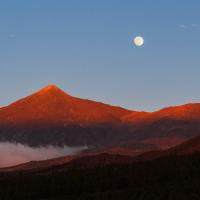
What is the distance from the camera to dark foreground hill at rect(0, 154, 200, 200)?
155ft

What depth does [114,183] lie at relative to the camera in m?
57.4

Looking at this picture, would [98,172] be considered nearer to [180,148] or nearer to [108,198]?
[108,198]

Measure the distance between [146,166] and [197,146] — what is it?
4351 cm

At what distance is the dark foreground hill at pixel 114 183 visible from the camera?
155 ft

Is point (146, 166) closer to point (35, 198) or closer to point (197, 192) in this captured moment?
point (35, 198)

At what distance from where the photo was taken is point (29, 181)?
6188 centimetres

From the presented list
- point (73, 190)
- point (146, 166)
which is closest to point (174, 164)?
point (146, 166)

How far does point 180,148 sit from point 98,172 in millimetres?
53573

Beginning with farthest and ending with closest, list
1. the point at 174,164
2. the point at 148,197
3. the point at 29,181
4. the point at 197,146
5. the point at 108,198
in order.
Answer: the point at 197,146 → the point at 174,164 → the point at 29,181 → the point at 108,198 → the point at 148,197

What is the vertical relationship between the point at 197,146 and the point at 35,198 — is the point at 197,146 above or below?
above

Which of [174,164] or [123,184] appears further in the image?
[174,164]

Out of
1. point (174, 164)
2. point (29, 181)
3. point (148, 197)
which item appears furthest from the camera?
point (174, 164)

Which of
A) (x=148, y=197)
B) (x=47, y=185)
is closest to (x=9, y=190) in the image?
(x=47, y=185)

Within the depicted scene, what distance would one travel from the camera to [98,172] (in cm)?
6425
